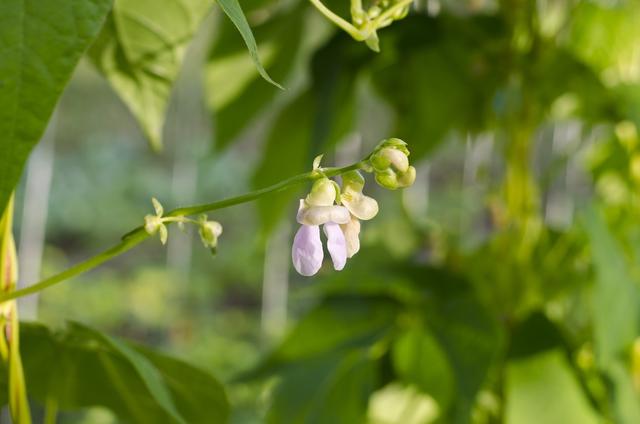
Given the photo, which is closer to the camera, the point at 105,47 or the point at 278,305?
the point at 105,47

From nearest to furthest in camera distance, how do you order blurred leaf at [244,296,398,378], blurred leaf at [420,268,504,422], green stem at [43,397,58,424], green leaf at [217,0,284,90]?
green leaf at [217,0,284,90] < green stem at [43,397,58,424] < blurred leaf at [420,268,504,422] < blurred leaf at [244,296,398,378]

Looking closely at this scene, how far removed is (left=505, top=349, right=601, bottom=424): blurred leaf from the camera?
0.50m

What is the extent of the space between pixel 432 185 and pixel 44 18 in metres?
3.11

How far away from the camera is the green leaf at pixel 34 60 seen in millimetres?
218

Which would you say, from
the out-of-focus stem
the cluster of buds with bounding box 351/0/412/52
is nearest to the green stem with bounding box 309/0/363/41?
the cluster of buds with bounding box 351/0/412/52

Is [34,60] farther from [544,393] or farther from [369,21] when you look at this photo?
[544,393]

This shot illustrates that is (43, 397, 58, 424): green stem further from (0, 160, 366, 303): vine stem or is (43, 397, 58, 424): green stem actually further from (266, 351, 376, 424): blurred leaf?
(266, 351, 376, 424): blurred leaf

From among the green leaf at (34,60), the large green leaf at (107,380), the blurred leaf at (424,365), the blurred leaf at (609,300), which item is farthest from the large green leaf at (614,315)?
the green leaf at (34,60)

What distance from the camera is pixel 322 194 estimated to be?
0.23 m

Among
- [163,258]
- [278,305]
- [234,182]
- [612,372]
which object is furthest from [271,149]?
[234,182]

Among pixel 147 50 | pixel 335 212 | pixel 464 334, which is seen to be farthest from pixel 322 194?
pixel 464 334

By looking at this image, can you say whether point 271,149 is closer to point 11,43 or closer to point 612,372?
point 612,372

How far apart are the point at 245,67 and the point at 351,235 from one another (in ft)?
1.10

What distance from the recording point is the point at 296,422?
52 centimetres
